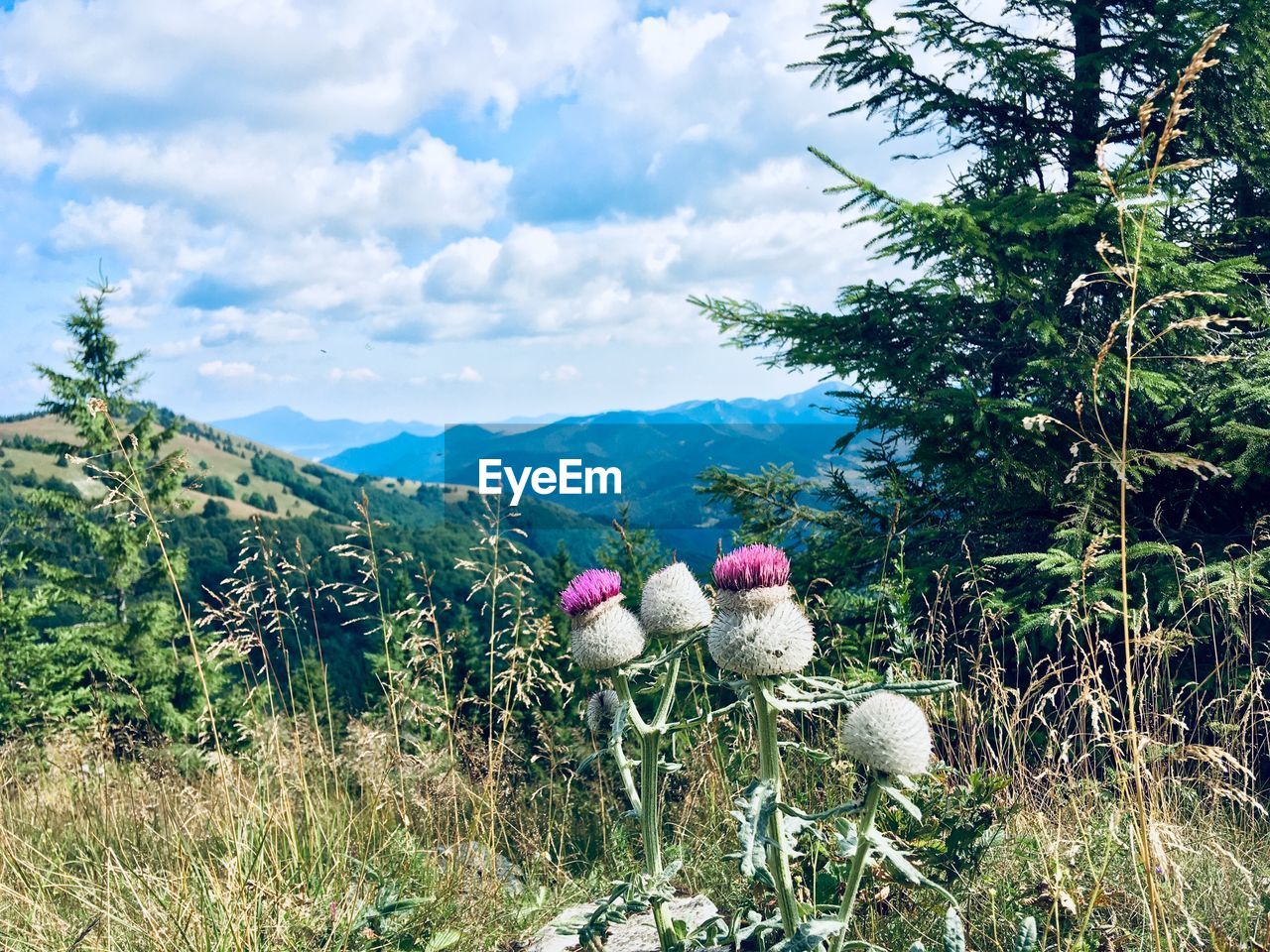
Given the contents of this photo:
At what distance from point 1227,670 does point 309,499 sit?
139 m

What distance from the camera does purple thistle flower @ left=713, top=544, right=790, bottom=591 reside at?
76.4 inches

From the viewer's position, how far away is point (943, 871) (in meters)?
2.78

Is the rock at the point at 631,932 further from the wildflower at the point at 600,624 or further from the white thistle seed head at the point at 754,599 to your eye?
the white thistle seed head at the point at 754,599

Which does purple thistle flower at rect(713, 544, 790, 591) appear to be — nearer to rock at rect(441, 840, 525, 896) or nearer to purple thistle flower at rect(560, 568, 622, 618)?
purple thistle flower at rect(560, 568, 622, 618)

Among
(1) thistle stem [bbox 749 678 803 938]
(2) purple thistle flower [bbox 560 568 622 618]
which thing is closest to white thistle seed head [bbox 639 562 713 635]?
(2) purple thistle flower [bbox 560 568 622 618]

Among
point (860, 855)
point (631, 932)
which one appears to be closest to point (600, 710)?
point (860, 855)

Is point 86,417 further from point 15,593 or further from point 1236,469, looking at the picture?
point 1236,469

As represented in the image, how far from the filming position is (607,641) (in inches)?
84.3

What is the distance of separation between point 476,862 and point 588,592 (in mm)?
1842

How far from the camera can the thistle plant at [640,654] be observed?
1981 mm

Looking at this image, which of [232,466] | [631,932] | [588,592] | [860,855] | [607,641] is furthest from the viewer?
[232,466]

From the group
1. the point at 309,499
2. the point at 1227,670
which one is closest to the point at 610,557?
the point at 1227,670

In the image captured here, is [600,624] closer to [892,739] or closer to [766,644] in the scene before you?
[766,644]

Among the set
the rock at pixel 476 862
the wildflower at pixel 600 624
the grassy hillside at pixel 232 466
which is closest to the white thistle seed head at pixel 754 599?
the wildflower at pixel 600 624
